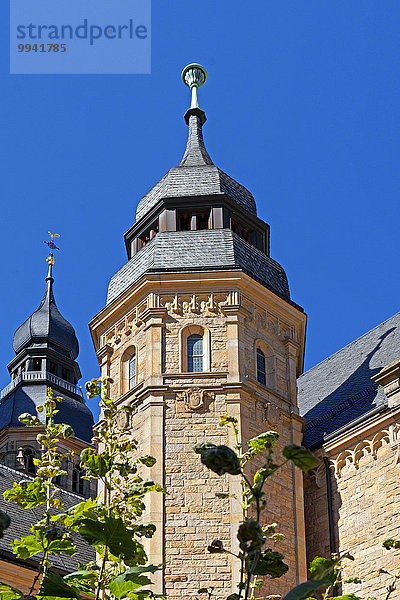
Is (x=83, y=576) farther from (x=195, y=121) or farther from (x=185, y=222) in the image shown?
(x=195, y=121)

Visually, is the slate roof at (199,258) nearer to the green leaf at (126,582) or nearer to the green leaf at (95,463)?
the green leaf at (95,463)

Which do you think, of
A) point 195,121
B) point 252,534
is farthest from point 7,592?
point 195,121

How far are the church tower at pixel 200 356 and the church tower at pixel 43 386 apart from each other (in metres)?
19.4

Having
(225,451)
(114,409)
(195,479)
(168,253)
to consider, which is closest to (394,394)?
(195,479)

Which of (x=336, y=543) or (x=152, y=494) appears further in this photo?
(x=336, y=543)

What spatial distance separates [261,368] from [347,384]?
410cm

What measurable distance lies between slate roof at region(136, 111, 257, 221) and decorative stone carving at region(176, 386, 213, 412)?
553 centimetres

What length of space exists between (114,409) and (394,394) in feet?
42.9

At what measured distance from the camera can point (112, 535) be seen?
4.88 meters

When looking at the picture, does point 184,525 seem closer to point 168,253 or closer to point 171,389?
point 171,389

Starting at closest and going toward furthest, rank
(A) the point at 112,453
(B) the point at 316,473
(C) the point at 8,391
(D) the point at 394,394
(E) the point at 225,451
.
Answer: (E) the point at 225,451
(A) the point at 112,453
(D) the point at 394,394
(B) the point at 316,473
(C) the point at 8,391

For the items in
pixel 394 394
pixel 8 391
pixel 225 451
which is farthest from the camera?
pixel 8 391

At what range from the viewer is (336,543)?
18297 mm

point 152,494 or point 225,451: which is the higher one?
point 152,494
